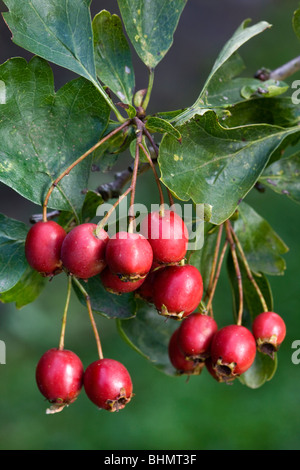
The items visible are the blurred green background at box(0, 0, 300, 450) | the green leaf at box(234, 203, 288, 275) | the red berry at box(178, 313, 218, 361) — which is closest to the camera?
the red berry at box(178, 313, 218, 361)

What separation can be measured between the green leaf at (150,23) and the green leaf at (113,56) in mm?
34

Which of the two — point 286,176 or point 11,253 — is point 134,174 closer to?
point 11,253

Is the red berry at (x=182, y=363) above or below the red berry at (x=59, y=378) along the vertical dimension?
above

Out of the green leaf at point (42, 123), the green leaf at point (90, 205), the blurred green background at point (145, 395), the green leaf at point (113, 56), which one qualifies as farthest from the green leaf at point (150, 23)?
the blurred green background at point (145, 395)

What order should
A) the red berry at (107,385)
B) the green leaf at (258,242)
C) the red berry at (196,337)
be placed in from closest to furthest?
1. the red berry at (107,385)
2. the red berry at (196,337)
3. the green leaf at (258,242)

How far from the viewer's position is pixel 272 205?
3492 millimetres

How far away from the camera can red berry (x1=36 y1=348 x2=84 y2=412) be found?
88 centimetres

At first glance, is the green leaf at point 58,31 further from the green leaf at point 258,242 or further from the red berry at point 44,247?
the green leaf at point 258,242

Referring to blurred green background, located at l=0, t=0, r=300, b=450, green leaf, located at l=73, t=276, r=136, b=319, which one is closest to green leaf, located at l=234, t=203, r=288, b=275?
green leaf, located at l=73, t=276, r=136, b=319

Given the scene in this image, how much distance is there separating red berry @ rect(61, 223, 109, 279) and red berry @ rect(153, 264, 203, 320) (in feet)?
Result: 0.35

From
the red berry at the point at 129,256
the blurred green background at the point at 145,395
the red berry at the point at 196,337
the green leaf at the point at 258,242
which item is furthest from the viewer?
the blurred green background at the point at 145,395

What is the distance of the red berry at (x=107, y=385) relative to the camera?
87cm

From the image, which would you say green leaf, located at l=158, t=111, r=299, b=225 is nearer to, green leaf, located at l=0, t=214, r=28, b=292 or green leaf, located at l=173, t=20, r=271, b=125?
green leaf, located at l=173, t=20, r=271, b=125
